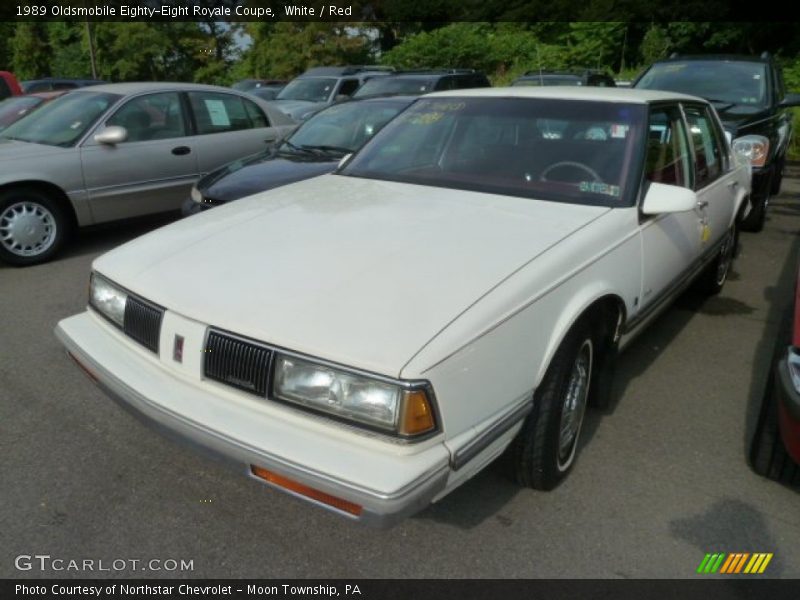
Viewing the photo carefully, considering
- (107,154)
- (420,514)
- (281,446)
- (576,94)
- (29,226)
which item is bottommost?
(420,514)

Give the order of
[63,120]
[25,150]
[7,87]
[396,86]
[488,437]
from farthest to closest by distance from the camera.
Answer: [396,86] → [7,87] → [63,120] → [25,150] → [488,437]

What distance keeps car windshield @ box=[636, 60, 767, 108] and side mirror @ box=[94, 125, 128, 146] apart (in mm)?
5593

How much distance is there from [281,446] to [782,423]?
1840 mm

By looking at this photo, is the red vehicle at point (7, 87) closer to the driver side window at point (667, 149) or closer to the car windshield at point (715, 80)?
the car windshield at point (715, 80)

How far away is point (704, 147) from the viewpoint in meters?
4.19

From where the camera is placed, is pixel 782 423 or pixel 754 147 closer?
pixel 782 423

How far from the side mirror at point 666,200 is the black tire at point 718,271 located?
190cm

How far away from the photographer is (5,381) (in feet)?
11.9

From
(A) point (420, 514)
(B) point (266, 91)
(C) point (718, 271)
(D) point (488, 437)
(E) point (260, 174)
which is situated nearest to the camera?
(D) point (488, 437)

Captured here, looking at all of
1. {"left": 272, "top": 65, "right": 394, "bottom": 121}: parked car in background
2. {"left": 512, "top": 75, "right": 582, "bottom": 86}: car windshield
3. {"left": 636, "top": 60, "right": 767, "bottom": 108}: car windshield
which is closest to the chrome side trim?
{"left": 636, "top": 60, "right": 767, "bottom": 108}: car windshield

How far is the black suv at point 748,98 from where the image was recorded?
651cm

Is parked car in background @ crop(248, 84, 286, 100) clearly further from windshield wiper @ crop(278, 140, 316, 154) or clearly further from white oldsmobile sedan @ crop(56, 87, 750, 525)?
white oldsmobile sedan @ crop(56, 87, 750, 525)

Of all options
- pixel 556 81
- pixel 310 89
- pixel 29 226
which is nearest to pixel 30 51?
pixel 310 89

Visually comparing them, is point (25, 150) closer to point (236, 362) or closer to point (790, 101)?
point (236, 362)
